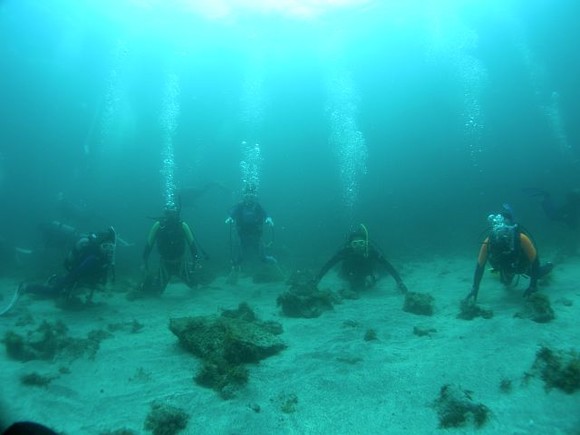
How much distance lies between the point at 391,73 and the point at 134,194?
43459mm

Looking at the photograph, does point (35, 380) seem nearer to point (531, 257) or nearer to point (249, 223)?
point (249, 223)

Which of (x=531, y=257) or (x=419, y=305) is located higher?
(x=531, y=257)

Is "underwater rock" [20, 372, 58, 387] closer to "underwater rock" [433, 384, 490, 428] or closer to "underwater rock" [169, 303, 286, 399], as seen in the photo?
"underwater rock" [169, 303, 286, 399]

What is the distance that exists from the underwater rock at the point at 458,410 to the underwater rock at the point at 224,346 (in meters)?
2.47

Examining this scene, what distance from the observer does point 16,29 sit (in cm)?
3497

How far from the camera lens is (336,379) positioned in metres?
5.10

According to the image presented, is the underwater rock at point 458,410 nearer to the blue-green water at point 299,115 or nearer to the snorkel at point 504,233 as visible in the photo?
the snorkel at point 504,233

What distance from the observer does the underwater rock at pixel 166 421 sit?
4.18 m

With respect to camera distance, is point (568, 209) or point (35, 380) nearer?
point (35, 380)

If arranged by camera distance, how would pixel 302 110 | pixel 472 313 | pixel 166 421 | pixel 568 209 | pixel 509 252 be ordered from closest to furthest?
1. pixel 166 421
2. pixel 472 313
3. pixel 509 252
4. pixel 568 209
5. pixel 302 110

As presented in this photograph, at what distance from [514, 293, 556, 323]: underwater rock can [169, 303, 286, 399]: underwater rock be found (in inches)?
169

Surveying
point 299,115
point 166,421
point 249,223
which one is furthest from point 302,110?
point 166,421

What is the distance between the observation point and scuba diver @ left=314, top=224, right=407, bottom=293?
32.8ft

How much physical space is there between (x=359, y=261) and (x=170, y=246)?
17.8 feet
